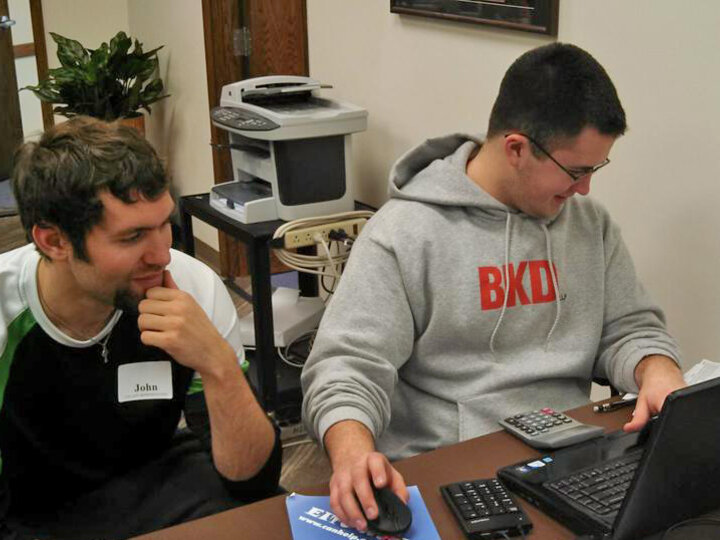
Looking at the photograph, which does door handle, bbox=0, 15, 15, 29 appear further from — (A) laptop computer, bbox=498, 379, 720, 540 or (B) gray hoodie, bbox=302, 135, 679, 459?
(A) laptop computer, bbox=498, 379, 720, 540

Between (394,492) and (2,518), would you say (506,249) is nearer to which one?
(394,492)

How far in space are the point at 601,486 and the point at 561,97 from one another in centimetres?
71

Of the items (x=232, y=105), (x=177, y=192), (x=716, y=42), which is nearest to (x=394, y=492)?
(x=716, y=42)

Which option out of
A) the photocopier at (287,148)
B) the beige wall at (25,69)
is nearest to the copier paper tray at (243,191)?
the photocopier at (287,148)

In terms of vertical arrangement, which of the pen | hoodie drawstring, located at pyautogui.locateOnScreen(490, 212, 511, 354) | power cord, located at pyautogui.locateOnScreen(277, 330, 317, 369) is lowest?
power cord, located at pyautogui.locateOnScreen(277, 330, 317, 369)

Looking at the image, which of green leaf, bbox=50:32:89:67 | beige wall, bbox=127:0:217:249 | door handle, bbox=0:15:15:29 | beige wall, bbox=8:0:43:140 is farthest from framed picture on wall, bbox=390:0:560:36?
beige wall, bbox=8:0:43:140

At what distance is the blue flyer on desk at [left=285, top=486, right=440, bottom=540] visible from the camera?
1.11m

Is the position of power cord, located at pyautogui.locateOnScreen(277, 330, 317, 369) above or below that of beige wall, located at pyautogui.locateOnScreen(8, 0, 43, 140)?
below

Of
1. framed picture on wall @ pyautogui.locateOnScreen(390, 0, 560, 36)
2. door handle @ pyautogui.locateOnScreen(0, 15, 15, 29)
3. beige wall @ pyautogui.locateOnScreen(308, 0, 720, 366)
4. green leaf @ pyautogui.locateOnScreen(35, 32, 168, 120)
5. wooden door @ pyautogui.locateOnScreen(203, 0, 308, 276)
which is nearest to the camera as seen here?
beige wall @ pyautogui.locateOnScreen(308, 0, 720, 366)

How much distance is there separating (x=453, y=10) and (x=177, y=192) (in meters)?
2.91

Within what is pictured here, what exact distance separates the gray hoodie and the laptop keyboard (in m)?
0.38

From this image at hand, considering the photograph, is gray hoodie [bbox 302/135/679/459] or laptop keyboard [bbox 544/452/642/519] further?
gray hoodie [bbox 302/135/679/459]

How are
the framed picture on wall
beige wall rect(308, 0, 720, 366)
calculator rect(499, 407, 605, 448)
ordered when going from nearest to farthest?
calculator rect(499, 407, 605, 448), beige wall rect(308, 0, 720, 366), the framed picture on wall

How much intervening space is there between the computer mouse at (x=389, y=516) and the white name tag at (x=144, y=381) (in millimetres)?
529
